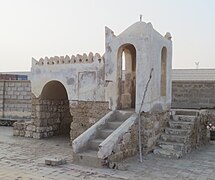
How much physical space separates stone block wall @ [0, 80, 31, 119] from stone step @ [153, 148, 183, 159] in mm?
9639

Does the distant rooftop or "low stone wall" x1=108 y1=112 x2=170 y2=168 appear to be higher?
the distant rooftop

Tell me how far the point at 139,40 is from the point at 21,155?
16.2 ft

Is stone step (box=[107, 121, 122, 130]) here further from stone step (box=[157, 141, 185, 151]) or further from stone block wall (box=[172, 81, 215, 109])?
stone block wall (box=[172, 81, 215, 109])

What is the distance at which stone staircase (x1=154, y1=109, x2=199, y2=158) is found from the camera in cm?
914

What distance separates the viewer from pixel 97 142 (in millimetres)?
8562

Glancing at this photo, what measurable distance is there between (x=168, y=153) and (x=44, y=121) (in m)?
5.87

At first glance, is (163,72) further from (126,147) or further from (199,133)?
(126,147)

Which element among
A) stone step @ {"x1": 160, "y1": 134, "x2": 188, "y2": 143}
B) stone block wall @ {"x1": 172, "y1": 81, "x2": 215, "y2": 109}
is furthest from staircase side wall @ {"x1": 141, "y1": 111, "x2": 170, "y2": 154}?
stone block wall @ {"x1": 172, "y1": 81, "x2": 215, "y2": 109}

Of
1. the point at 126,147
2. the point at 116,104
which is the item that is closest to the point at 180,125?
the point at 116,104

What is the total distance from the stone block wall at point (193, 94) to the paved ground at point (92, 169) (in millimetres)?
4440

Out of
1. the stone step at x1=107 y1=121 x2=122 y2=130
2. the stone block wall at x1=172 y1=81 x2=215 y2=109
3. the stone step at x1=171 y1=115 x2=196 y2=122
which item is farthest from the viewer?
the stone block wall at x1=172 y1=81 x2=215 y2=109

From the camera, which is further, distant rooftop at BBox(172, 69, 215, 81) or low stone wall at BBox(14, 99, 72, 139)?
distant rooftop at BBox(172, 69, 215, 81)

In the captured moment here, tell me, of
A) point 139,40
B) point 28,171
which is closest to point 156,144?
point 139,40

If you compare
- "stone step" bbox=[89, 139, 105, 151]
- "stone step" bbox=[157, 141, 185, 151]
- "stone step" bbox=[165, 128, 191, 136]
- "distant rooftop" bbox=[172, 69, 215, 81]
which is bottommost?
"stone step" bbox=[157, 141, 185, 151]
